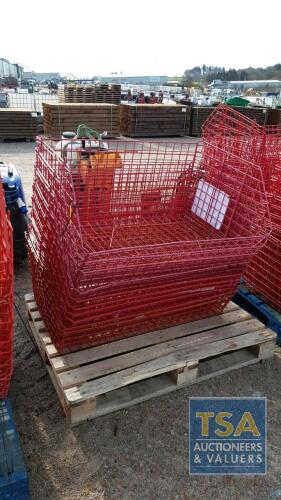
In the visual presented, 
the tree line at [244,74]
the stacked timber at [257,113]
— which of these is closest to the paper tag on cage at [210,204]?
the stacked timber at [257,113]

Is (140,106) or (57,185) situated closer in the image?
(57,185)

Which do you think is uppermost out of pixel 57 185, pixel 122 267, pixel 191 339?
pixel 57 185

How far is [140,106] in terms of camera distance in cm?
1492

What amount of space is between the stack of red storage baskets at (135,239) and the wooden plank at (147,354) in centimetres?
21

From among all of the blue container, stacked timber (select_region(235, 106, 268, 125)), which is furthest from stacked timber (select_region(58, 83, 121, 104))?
the blue container

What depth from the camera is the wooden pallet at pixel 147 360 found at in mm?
2848

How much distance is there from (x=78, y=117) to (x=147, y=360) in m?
12.0

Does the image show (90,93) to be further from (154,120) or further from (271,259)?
(271,259)

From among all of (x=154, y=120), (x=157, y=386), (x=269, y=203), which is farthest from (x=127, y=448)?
(x=154, y=120)

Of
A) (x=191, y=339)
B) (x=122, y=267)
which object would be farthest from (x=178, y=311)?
(x=122, y=267)

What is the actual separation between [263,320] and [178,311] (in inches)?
40.6

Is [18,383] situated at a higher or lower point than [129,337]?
lower

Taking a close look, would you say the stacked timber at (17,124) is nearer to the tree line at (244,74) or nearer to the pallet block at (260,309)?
the pallet block at (260,309)

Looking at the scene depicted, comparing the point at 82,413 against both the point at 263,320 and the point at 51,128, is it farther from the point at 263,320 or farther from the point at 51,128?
the point at 51,128
